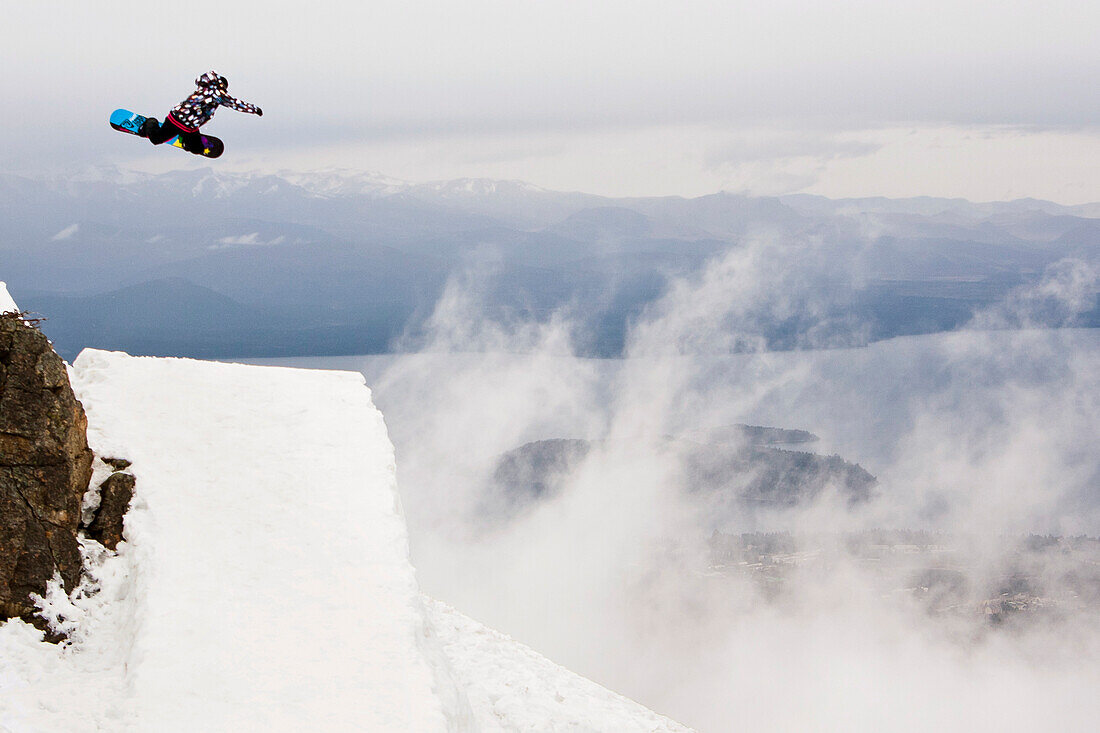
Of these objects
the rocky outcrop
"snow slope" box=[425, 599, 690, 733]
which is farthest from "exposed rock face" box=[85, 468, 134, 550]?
"snow slope" box=[425, 599, 690, 733]

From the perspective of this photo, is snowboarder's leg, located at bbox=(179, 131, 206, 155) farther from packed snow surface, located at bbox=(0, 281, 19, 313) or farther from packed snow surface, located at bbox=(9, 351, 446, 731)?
packed snow surface, located at bbox=(0, 281, 19, 313)

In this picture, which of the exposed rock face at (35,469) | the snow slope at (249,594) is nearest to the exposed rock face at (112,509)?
the snow slope at (249,594)

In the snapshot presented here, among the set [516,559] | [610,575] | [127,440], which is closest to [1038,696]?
[610,575]

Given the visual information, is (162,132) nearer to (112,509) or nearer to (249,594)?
(112,509)

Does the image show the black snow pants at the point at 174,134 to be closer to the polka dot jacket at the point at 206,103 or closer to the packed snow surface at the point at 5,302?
the polka dot jacket at the point at 206,103

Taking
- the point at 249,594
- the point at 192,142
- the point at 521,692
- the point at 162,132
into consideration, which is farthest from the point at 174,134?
the point at 521,692

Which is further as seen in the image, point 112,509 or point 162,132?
point 162,132
